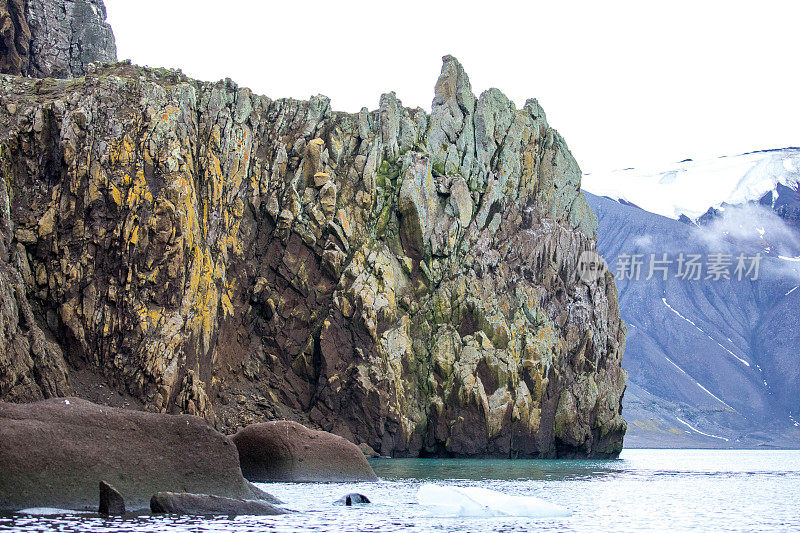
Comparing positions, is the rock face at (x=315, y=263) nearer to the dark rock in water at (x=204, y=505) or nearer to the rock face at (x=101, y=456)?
the rock face at (x=101, y=456)

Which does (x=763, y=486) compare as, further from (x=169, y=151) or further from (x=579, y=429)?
(x=169, y=151)

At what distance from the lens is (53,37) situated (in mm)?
100438

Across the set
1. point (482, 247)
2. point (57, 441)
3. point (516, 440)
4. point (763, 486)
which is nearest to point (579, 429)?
point (516, 440)

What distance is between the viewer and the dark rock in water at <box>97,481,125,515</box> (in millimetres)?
26391

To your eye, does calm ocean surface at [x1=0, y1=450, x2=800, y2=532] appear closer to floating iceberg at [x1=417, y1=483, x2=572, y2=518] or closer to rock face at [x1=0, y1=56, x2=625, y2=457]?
floating iceberg at [x1=417, y1=483, x2=572, y2=518]

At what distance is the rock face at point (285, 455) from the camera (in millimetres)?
45375

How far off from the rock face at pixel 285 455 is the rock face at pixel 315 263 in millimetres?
23729

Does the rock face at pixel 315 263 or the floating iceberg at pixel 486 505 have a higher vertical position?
the rock face at pixel 315 263

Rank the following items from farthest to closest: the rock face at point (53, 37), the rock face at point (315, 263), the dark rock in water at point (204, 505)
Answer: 1. the rock face at point (53, 37)
2. the rock face at point (315, 263)
3. the dark rock in water at point (204, 505)

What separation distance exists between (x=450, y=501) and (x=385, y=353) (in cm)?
6320

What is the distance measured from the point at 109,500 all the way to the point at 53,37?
283ft

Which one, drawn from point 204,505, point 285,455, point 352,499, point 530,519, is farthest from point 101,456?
point 285,455

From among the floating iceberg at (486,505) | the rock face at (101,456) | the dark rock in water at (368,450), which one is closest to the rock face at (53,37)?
the dark rock in water at (368,450)

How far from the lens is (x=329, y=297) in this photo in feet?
324
